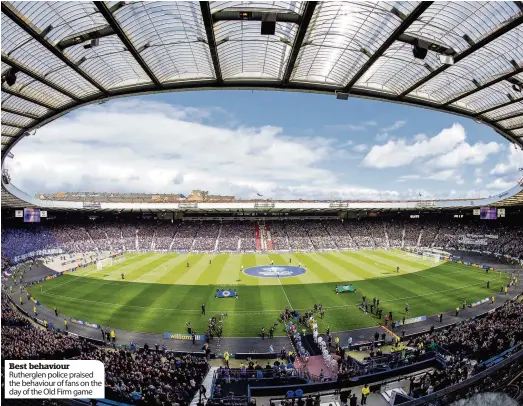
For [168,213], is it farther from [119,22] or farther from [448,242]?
[119,22]

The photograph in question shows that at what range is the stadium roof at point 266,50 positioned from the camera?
13.8m

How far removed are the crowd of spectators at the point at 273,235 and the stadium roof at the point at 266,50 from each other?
2082 inches

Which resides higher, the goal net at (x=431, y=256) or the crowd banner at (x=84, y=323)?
the goal net at (x=431, y=256)

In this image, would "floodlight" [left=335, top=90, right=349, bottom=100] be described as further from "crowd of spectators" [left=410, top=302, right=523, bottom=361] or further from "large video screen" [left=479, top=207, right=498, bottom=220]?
"large video screen" [left=479, top=207, right=498, bottom=220]

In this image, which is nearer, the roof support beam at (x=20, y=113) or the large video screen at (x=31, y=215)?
the roof support beam at (x=20, y=113)

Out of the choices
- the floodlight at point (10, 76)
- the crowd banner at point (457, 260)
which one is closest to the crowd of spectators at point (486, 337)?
the floodlight at point (10, 76)

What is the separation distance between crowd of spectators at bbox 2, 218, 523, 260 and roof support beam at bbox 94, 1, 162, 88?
57.0 meters

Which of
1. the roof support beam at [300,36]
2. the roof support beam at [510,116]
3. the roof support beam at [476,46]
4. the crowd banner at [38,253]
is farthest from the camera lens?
the crowd banner at [38,253]

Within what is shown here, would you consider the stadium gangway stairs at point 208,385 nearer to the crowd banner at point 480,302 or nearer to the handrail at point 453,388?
the handrail at point 453,388

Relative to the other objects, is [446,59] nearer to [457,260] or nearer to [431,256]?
[457,260]


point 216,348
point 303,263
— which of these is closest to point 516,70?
point 216,348

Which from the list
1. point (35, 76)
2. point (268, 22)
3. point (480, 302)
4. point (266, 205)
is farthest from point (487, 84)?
point (266, 205)

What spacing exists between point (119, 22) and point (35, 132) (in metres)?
19.3

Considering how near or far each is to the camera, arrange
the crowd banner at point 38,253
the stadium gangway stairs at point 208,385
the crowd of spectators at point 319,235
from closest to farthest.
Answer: the stadium gangway stairs at point 208,385
the crowd banner at point 38,253
the crowd of spectators at point 319,235
